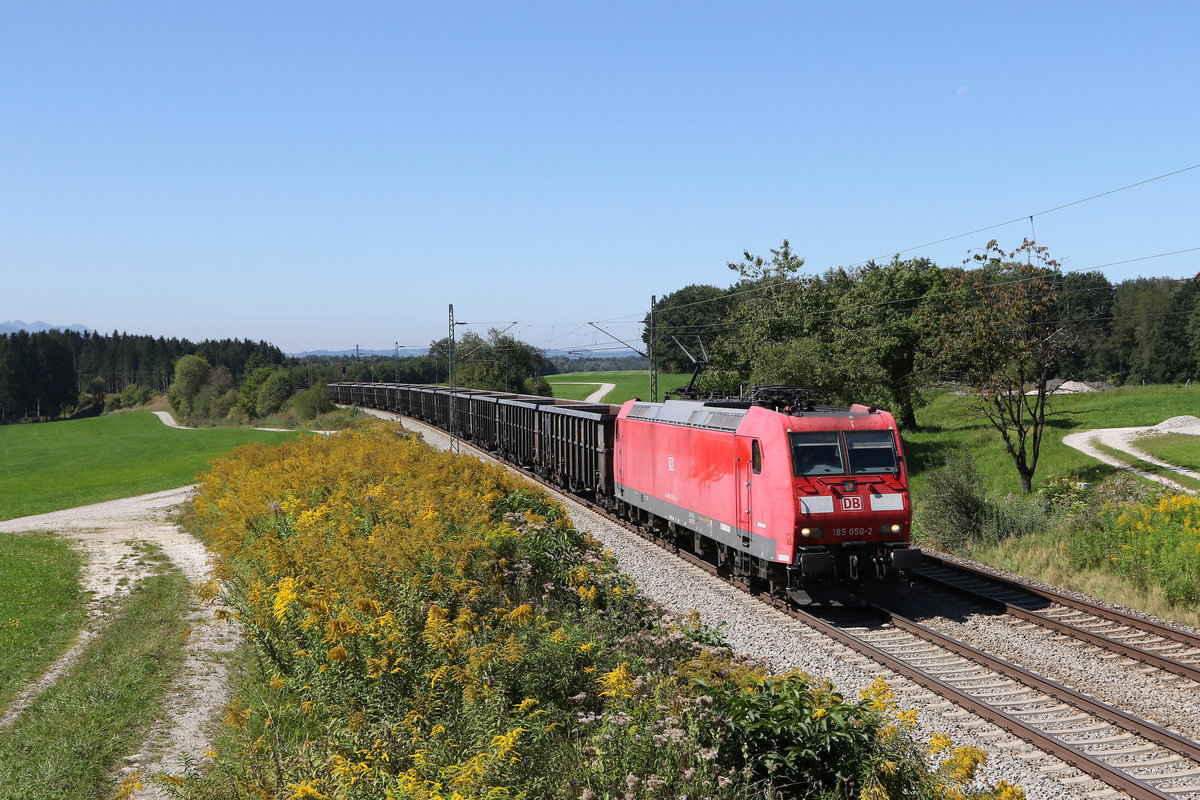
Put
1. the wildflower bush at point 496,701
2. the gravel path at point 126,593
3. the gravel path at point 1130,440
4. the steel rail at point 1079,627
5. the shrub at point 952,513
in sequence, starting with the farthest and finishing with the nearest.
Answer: the gravel path at point 1130,440 < the shrub at point 952,513 < the steel rail at point 1079,627 < the gravel path at point 126,593 < the wildflower bush at point 496,701

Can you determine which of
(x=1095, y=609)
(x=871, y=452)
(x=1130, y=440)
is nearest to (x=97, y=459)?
(x=871, y=452)

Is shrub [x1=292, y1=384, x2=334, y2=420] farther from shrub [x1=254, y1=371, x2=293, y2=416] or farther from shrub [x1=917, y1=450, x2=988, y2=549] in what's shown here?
shrub [x1=917, y1=450, x2=988, y2=549]

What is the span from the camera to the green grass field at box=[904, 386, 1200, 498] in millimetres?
35906

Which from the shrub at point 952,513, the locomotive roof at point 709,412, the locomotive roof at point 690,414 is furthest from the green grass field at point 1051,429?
the locomotive roof at point 709,412

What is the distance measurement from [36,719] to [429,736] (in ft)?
18.5

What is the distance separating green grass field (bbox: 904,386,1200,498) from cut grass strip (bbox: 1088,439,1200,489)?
51.0 inches

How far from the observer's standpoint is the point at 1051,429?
48281 mm

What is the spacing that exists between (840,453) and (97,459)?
67762 millimetres

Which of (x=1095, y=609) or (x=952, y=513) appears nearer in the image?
(x=1095, y=609)

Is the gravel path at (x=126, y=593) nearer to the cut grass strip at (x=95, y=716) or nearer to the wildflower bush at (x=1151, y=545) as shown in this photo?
the cut grass strip at (x=95, y=716)

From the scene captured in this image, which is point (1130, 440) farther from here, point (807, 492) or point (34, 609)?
point (34, 609)

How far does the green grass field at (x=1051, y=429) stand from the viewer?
118 ft

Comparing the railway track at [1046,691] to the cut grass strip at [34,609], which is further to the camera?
the cut grass strip at [34,609]

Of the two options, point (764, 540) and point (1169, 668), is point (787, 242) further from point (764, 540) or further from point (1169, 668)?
point (1169, 668)
